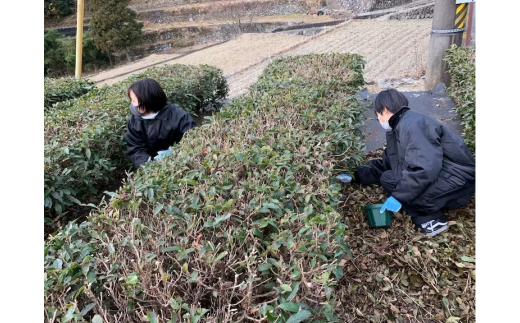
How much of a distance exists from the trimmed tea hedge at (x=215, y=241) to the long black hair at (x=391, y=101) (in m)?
0.40

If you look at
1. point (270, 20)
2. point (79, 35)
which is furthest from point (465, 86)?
point (270, 20)

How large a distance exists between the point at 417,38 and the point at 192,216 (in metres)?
12.7

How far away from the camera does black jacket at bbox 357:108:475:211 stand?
7.23 ft

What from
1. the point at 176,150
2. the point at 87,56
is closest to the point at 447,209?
the point at 176,150

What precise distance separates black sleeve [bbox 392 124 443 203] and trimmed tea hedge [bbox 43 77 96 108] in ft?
14.3

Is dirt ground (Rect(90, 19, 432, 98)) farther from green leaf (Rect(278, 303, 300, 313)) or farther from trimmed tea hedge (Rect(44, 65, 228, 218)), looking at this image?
green leaf (Rect(278, 303, 300, 313))

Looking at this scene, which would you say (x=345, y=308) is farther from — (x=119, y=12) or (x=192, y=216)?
(x=119, y=12)

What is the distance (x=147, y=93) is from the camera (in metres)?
2.98

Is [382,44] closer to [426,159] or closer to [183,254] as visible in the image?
[426,159]

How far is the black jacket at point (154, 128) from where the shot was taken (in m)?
3.15

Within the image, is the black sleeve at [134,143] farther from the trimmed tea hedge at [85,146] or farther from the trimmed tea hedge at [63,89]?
the trimmed tea hedge at [63,89]

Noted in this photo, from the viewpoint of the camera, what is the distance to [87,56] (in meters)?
21.8

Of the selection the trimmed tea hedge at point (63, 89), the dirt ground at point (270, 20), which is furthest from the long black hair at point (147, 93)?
the dirt ground at point (270, 20)

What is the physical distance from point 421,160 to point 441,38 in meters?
3.97
